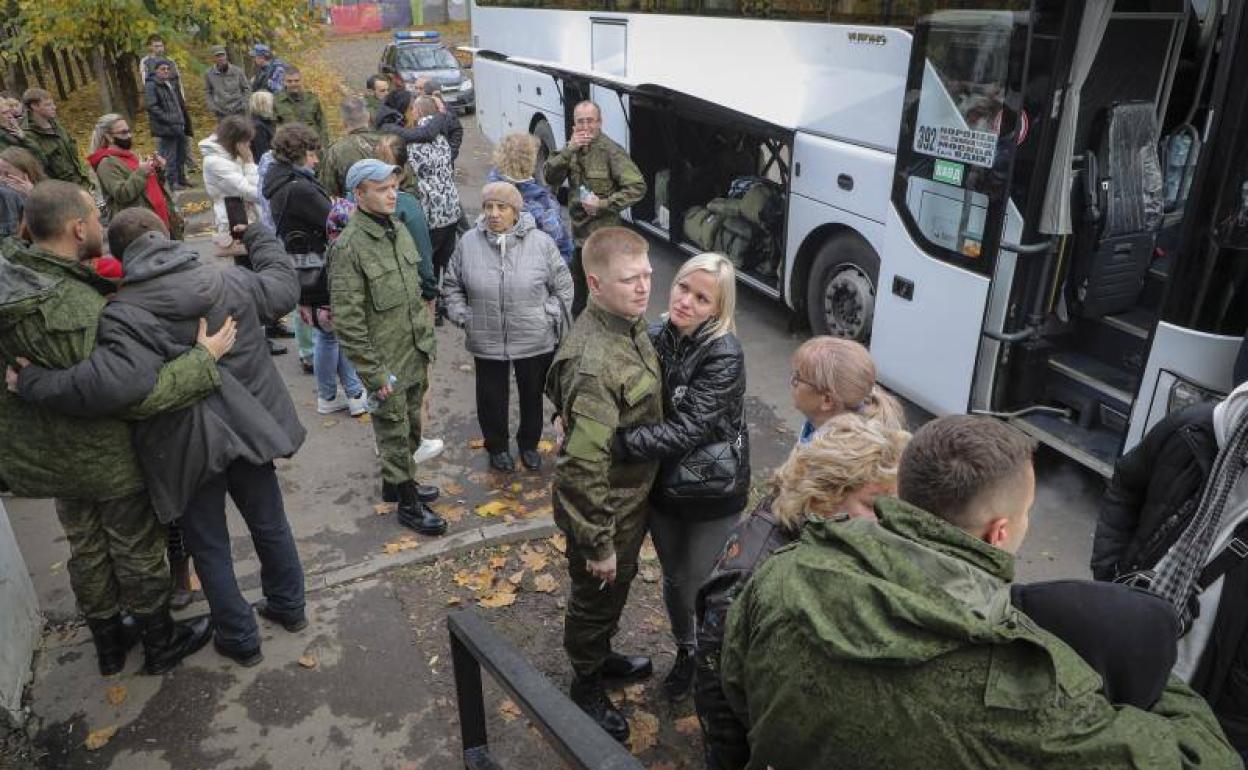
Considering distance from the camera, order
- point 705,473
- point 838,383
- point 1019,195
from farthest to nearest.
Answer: point 1019,195, point 705,473, point 838,383

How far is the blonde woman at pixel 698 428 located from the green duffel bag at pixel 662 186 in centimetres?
692

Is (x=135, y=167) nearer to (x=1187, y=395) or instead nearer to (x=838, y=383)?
(x=838, y=383)

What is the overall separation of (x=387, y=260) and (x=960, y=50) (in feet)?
12.4

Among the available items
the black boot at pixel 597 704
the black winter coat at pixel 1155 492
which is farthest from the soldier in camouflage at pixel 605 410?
the black winter coat at pixel 1155 492

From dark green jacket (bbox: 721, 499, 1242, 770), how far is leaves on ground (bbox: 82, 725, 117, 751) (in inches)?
123

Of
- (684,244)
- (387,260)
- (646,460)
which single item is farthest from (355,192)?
(684,244)

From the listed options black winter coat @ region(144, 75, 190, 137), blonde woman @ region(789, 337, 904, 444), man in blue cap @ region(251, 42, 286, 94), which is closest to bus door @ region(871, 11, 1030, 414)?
blonde woman @ region(789, 337, 904, 444)

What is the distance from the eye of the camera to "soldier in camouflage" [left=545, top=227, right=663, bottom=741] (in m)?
2.82

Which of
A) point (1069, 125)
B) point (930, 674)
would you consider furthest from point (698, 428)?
point (1069, 125)

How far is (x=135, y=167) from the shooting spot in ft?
22.9

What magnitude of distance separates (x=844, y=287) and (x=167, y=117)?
36.5 ft

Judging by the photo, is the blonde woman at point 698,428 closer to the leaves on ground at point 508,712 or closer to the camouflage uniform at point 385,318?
the leaves on ground at point 508,712

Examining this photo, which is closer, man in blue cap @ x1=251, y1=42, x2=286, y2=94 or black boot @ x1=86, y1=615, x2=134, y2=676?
black boot @ x1=86, y1=615, x2=134, y2=676

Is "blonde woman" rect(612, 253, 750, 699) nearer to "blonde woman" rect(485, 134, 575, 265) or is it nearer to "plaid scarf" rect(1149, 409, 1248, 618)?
"plaid scarf" rect(1149, 409, 1248, 618)
